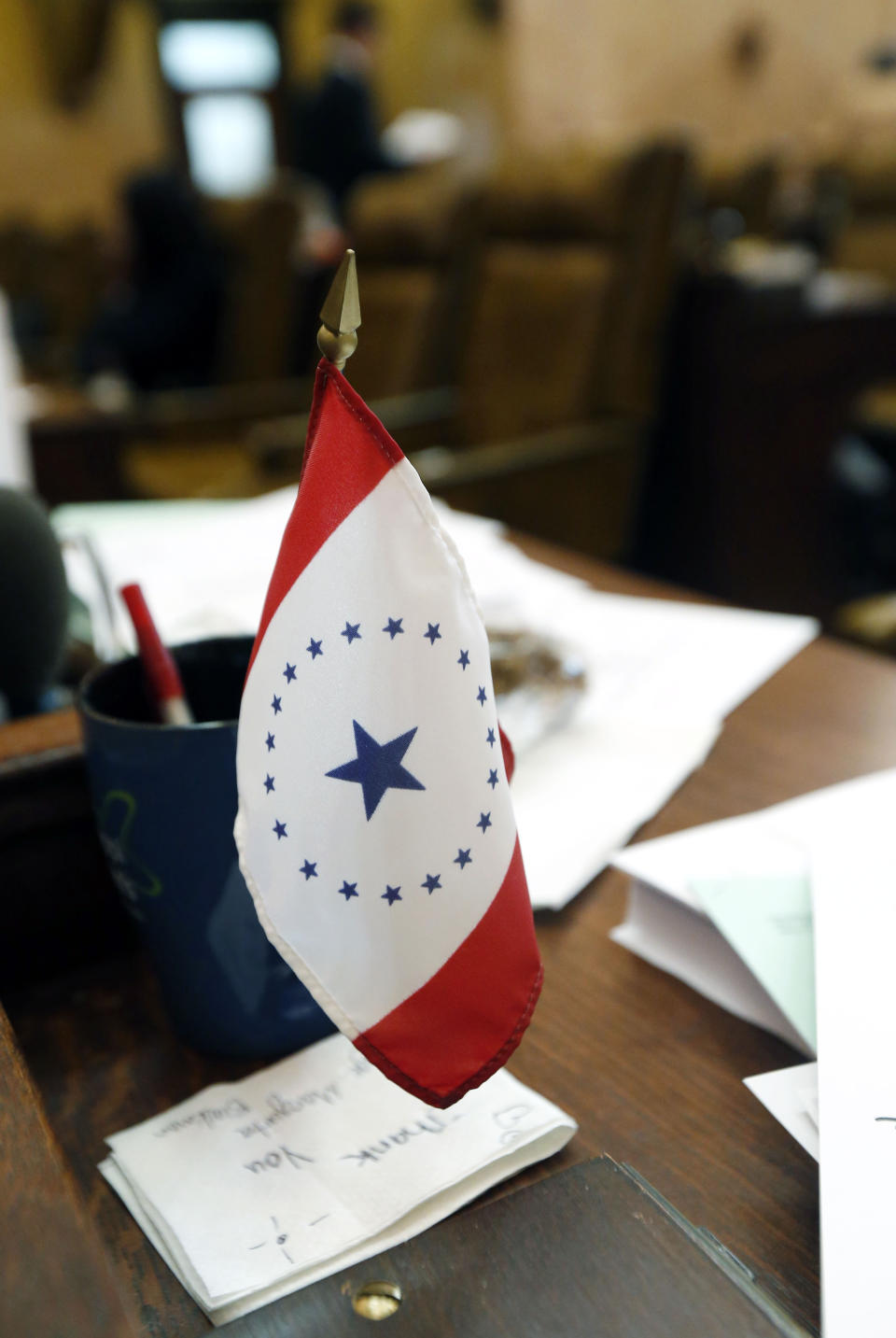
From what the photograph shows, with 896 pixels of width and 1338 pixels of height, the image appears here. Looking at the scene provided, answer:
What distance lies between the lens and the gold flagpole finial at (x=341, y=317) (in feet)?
0.98

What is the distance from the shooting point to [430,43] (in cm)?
684

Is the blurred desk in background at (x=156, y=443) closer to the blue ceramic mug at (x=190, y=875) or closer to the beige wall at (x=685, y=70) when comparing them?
the blue ceramic mug at (x=190, y=875)

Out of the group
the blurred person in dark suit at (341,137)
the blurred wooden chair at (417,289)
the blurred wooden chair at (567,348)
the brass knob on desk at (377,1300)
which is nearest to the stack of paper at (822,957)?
the brass knob on desk at (377,1300)

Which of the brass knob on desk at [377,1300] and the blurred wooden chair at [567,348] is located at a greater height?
the brass knob on desk at [377,1300]

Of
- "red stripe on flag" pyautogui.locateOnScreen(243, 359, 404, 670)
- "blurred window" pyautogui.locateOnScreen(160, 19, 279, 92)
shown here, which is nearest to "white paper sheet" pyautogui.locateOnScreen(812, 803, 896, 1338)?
"red stripe on flag" pyautogui.locateOnScreen(243, 359, 404, 670)

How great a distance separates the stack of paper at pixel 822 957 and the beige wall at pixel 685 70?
194 inches

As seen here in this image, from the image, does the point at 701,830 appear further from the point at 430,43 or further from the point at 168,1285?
the point at 430,43

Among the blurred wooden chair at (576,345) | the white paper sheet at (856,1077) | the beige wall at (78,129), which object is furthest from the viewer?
the beige wall at (78,129)

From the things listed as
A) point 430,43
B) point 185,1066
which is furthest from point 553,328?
point 430,43

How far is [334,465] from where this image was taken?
0.31 meters

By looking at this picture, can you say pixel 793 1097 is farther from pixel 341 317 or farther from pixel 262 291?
pixel 262 291

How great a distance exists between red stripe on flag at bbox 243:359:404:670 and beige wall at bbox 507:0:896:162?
16.5 feet

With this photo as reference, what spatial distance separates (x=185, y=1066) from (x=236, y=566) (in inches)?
22.1

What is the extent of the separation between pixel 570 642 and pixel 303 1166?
17.5 inches
